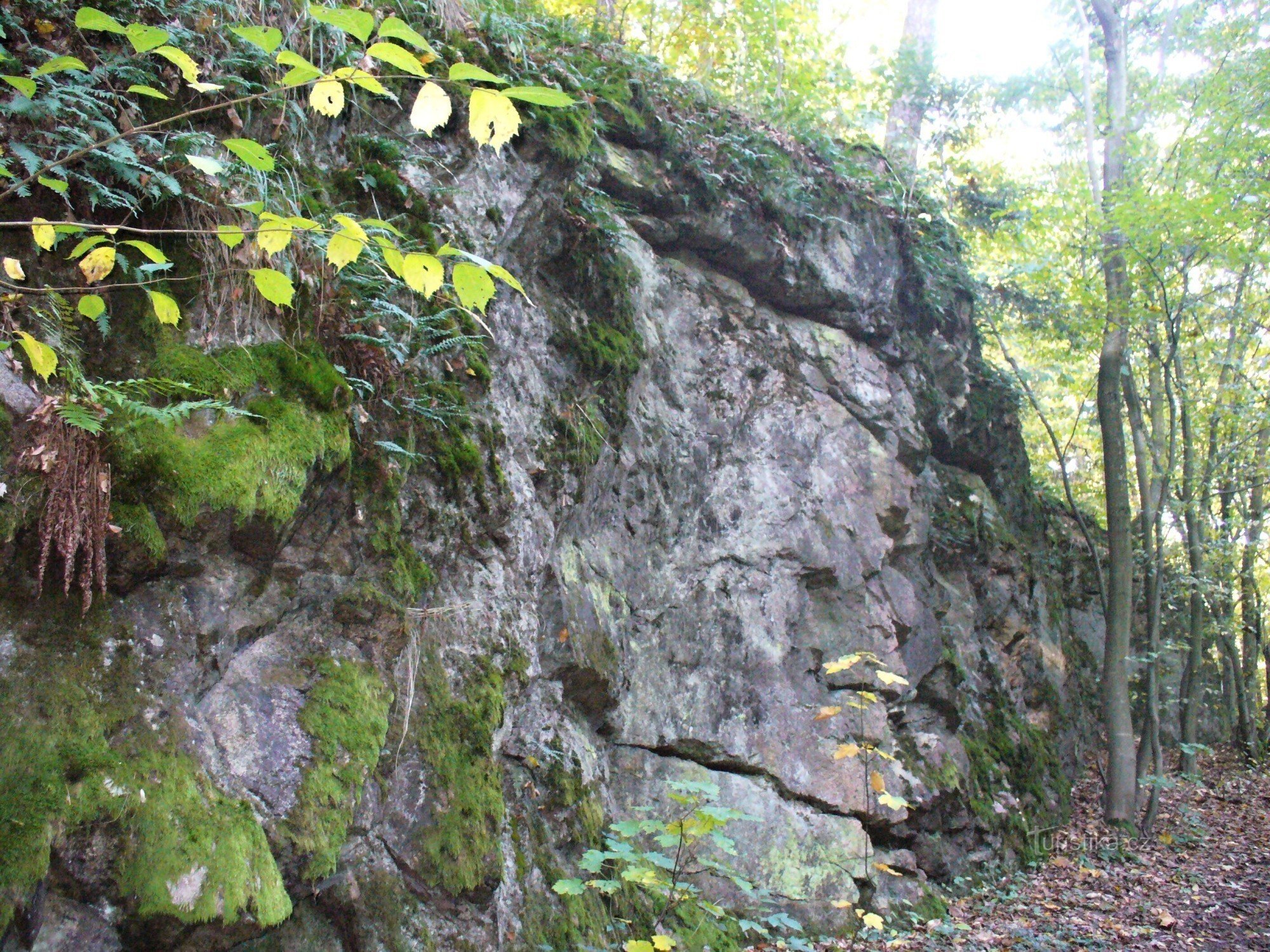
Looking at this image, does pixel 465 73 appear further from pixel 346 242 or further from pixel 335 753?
pixel 335 753

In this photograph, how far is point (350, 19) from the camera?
1.44 metres

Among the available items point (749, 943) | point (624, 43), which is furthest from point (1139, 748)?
point (624, 43)

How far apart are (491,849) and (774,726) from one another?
10.8ft

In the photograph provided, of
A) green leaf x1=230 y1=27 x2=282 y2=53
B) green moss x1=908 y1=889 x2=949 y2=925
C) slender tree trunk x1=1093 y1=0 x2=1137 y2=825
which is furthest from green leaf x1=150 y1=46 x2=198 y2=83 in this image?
slender tree trunk x1=1093 y1=0 x2=1137 y2=825

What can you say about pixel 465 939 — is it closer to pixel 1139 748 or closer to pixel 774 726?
pixel 774 726

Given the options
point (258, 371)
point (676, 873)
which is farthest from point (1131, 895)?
point (258, 371)

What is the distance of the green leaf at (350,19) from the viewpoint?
4.59 ft

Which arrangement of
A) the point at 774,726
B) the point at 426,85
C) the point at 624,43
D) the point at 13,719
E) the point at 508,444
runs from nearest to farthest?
the point at 426,85, the point at 13,719, the point at 508,444, the point at 774,726, the point at 624,43

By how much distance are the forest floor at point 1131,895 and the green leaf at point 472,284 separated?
5.49 meters

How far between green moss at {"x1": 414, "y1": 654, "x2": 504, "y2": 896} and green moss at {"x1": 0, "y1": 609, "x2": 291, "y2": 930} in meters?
0.89

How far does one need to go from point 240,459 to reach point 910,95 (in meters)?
11.3

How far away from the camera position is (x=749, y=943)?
5.32 meters

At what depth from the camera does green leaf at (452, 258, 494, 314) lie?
1633 millimetres

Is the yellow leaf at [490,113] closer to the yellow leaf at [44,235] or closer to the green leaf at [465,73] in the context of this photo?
the green leaf at [465,73]
